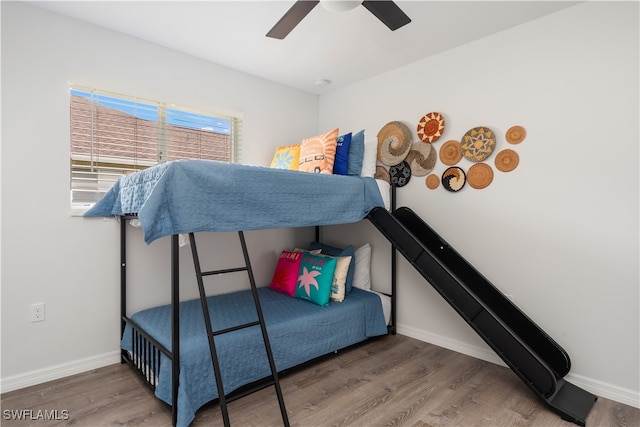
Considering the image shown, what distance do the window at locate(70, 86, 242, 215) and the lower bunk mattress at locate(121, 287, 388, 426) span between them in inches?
38.8

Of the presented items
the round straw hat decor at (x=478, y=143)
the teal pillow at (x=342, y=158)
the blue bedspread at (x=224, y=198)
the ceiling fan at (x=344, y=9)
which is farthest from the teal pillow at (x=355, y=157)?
the ceiling fan at (x=344, y=9)

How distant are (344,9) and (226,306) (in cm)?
207

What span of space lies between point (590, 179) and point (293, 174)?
1.79 meters

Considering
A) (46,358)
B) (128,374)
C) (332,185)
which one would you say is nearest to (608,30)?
(332,185)

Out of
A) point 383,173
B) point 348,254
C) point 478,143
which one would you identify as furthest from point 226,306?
point 478,143

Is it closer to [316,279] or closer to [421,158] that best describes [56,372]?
[316,279]

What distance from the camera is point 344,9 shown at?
5.59 feet

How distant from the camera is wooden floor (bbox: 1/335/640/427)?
1.80 metres

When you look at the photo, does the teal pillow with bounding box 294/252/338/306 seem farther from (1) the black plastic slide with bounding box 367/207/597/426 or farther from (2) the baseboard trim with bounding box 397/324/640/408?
(2) the baseboard trim with bounding box 397/324/640/408

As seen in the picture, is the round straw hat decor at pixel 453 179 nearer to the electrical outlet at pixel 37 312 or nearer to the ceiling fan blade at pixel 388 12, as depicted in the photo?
the ceiling fan blade at pixel 388 12

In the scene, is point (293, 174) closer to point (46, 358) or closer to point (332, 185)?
point (332, 185)

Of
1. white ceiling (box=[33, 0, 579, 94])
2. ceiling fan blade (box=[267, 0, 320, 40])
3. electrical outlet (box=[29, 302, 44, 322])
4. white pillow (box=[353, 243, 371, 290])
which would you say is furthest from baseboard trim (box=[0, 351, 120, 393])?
ceiling fan blade (box=[267, 0, 320, 40])

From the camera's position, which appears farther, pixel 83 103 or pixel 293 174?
pixel 83 103

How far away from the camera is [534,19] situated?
2.27m
